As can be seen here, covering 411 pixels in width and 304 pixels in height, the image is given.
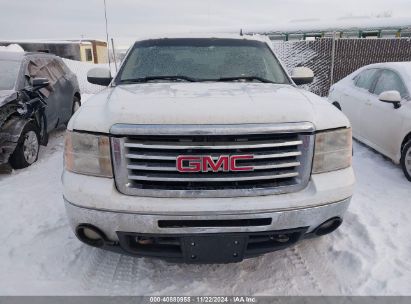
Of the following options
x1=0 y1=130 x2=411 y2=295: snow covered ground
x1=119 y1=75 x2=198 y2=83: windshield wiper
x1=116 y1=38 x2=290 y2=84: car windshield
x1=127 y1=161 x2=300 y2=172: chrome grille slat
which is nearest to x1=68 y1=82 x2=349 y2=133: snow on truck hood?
x1=127 y1=161 x2=300 y2=172: chrome grille slat

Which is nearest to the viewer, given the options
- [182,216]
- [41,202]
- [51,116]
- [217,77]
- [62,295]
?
[182,216]

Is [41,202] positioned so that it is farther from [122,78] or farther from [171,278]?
[171,278]

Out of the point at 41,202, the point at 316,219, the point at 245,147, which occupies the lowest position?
the point at 41,202

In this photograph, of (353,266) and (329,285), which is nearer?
(329,285)

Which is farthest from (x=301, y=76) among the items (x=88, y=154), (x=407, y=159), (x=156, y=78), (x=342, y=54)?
(x=342, y=54)

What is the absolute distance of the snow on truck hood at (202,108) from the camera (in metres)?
2.23

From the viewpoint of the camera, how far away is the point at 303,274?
2748 millimetres

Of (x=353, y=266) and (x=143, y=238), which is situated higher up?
(x=143, y=238)

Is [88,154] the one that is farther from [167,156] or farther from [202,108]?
[202,108]

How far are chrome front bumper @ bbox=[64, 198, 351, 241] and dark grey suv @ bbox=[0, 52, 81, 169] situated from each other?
3057 millimetres

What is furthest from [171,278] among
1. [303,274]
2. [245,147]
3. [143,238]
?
[245,147]

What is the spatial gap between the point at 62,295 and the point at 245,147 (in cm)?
165

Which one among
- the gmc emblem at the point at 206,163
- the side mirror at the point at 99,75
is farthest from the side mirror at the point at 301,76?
the side mirror at the point at 99,75

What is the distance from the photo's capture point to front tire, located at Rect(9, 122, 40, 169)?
5.04 m
